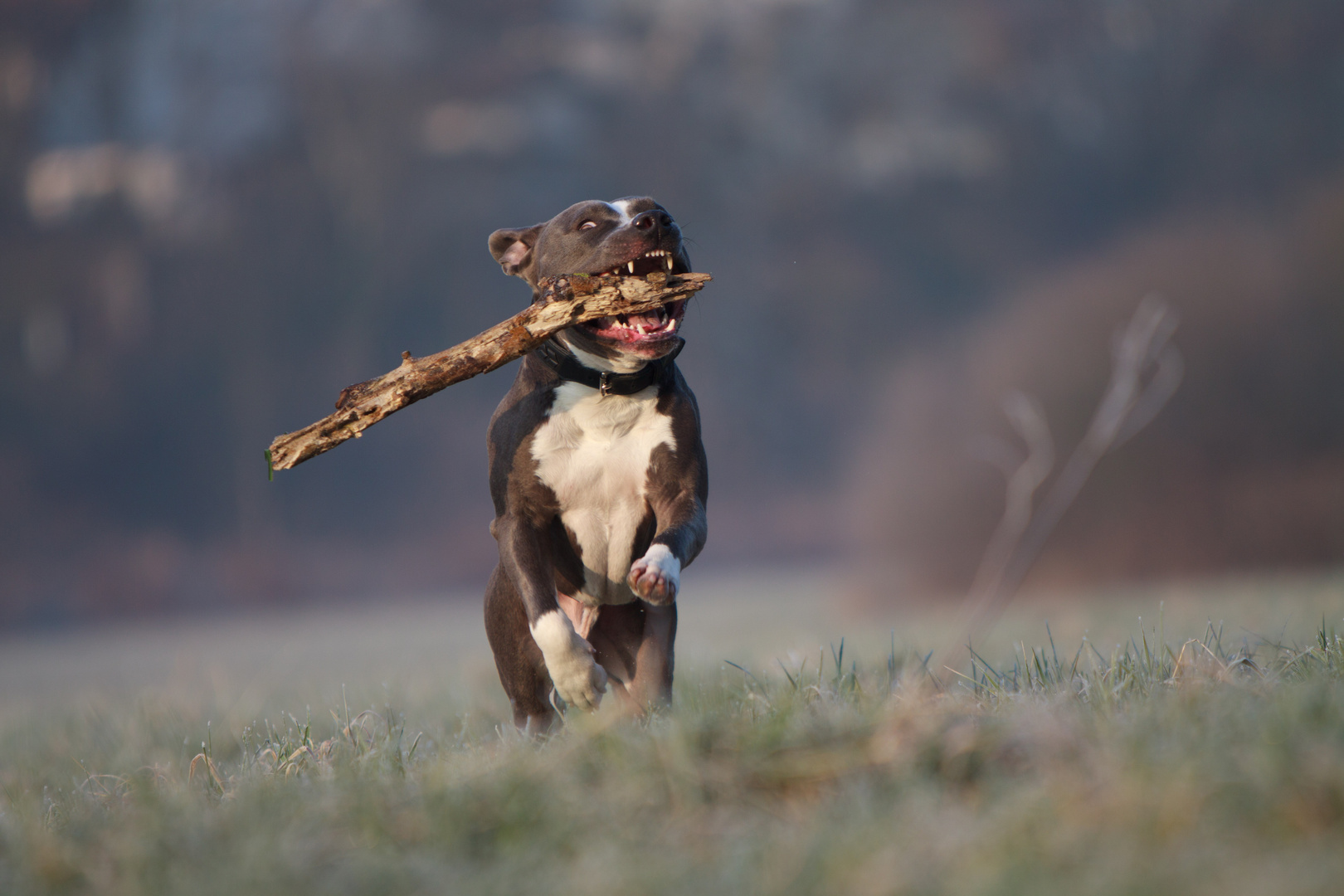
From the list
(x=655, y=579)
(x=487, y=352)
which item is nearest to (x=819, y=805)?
(x=655, y=579)

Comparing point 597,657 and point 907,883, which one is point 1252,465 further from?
point 907,883

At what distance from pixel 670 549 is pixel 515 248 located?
1636 millimetres

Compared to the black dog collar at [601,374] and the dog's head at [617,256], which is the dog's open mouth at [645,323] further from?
the black dog collar at [601,374]

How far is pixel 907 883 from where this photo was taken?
1.46 meters

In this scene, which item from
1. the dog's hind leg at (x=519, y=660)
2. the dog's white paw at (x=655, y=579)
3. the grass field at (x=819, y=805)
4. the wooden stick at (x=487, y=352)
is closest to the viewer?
the grass field at (x=819, y=805)

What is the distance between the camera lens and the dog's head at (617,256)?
11.6 ft

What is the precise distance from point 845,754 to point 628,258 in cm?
216

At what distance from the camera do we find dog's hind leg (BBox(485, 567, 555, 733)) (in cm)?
392

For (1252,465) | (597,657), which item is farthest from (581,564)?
(1252,465)

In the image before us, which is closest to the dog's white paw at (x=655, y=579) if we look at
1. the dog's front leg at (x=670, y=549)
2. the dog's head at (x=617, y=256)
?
the dog's front leg at (x=670, y=549)

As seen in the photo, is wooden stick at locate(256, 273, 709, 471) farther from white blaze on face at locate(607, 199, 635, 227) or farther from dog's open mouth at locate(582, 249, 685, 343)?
white blaze on face at locate(607, 199, 635, 227)

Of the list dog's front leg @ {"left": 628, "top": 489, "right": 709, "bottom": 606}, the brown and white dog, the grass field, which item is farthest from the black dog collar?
the grass field

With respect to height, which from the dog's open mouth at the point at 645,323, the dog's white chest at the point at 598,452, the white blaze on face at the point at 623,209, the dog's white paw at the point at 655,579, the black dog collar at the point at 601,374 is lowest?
the dog's white paw at the point at 655,579

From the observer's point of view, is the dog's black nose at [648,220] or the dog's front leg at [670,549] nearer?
the dog's front leg at [670,549]
